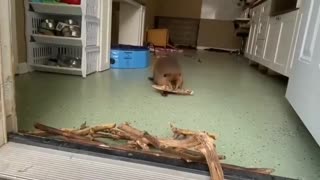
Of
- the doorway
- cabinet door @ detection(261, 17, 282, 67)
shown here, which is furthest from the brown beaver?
cabinet door @ detection(261, 17, 282, 67)

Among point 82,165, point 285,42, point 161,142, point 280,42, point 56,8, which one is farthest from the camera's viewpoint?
point 280,42

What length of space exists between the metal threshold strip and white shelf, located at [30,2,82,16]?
3.99ft

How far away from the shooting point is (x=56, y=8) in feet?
5.39

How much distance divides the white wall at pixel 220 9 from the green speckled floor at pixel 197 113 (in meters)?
4.66

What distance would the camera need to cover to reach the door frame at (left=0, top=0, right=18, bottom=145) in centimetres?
58

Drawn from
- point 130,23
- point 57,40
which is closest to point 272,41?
point 130,23

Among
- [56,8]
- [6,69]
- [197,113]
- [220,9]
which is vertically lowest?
[197,113]

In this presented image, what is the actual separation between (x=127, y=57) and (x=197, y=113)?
1.34 metres

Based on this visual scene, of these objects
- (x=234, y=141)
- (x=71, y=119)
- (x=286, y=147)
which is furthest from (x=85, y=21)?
(x=286, y=147)

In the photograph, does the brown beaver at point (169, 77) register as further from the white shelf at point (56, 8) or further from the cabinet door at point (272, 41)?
the cabinet door at point (272, 41)

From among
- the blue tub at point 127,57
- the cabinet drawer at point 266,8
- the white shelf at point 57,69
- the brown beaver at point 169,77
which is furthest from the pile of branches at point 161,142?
Answer: the cabinet drawer at point 266,8

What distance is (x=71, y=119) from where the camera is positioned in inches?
35.9

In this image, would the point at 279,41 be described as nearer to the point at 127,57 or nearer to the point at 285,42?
the point at 285,42

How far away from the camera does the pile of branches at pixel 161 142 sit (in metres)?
0.56
